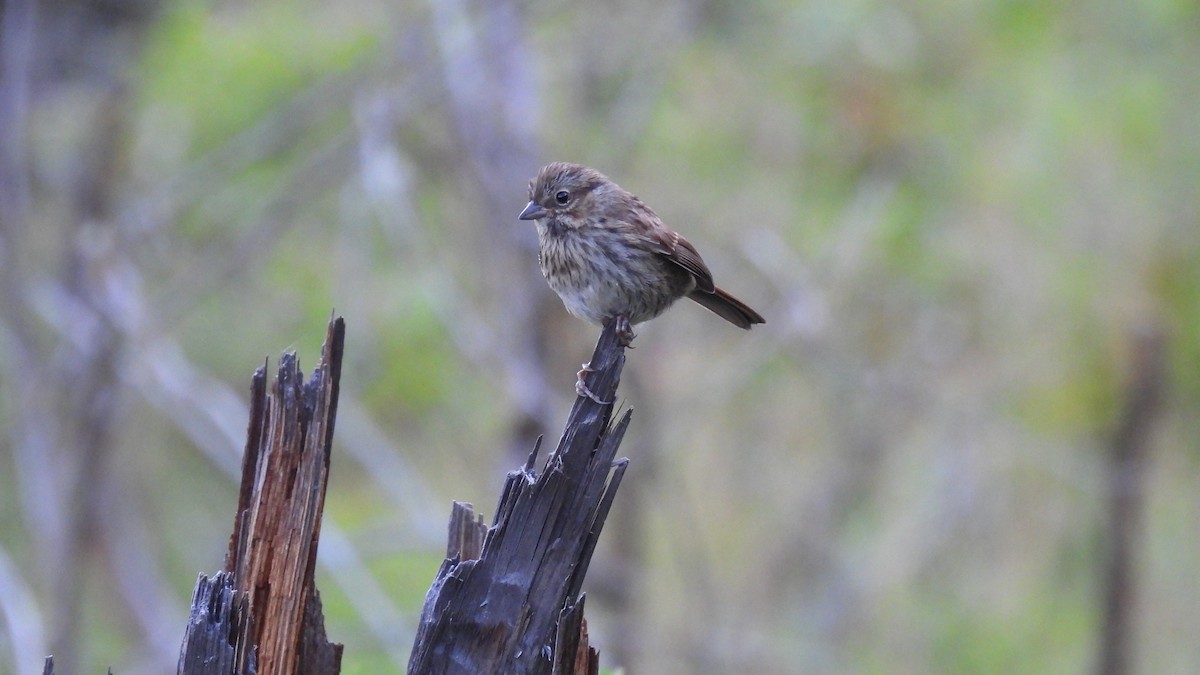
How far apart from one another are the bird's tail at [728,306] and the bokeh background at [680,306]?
2789 millimetres

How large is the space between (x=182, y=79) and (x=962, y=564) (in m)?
7.39

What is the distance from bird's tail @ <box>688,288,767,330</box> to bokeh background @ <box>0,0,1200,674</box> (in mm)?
2789

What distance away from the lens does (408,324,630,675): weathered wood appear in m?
2.82

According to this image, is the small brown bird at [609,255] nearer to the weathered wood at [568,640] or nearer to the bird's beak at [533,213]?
the bird's beak at [533,213]

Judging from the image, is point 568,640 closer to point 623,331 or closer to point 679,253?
point 623,331

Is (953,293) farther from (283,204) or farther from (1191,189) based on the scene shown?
(283,204)

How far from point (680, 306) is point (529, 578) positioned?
796 centimetres

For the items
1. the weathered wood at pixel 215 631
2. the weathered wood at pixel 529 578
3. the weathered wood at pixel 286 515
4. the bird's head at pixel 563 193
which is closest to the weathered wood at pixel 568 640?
the weathered wood at pixel 529 578

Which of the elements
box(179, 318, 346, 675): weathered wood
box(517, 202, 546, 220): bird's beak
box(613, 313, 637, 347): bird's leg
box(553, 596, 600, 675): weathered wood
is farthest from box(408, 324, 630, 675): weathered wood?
box(517, 202, 546, 220): bird's beak

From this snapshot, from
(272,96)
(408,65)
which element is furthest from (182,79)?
(408,65)

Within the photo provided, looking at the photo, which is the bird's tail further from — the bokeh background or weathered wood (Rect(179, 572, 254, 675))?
the bokeh background

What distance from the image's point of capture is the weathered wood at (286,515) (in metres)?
2.92

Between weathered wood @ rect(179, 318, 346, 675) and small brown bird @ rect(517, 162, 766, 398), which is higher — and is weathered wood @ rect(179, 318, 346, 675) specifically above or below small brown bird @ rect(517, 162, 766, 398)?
below

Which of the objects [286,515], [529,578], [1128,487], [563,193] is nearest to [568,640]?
[529,578]
